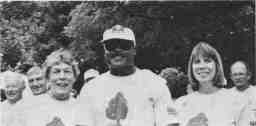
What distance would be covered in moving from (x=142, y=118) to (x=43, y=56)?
1081 cm

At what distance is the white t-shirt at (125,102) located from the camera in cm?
364

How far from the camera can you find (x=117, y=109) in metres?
3.65

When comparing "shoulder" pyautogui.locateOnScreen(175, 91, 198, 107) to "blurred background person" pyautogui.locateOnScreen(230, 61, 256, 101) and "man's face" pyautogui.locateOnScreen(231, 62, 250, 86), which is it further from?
"man's face" pyautogui.locateOnScreen(231, 62, 250, 86)

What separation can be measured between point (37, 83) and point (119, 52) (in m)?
1.43

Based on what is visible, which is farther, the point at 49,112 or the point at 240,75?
the point at 240,75

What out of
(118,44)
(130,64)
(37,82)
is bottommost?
(37,82)

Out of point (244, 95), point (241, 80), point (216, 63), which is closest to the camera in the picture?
point (216, 63)

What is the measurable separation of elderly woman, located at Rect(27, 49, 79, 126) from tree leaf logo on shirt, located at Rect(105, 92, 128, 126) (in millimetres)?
286

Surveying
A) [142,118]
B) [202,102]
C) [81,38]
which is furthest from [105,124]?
[81,38]

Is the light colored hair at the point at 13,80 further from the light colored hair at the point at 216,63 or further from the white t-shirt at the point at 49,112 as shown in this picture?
the light colored hair at the point at 216,63

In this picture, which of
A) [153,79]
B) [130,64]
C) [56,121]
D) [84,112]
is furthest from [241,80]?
[56,121]

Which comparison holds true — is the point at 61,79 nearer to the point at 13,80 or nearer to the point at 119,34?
the point at 119,34

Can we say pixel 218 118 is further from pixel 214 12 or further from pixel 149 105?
pixel 214 12

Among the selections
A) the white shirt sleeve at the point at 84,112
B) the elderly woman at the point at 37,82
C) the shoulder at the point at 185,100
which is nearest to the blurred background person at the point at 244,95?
the shoulder at the point at 185,100
